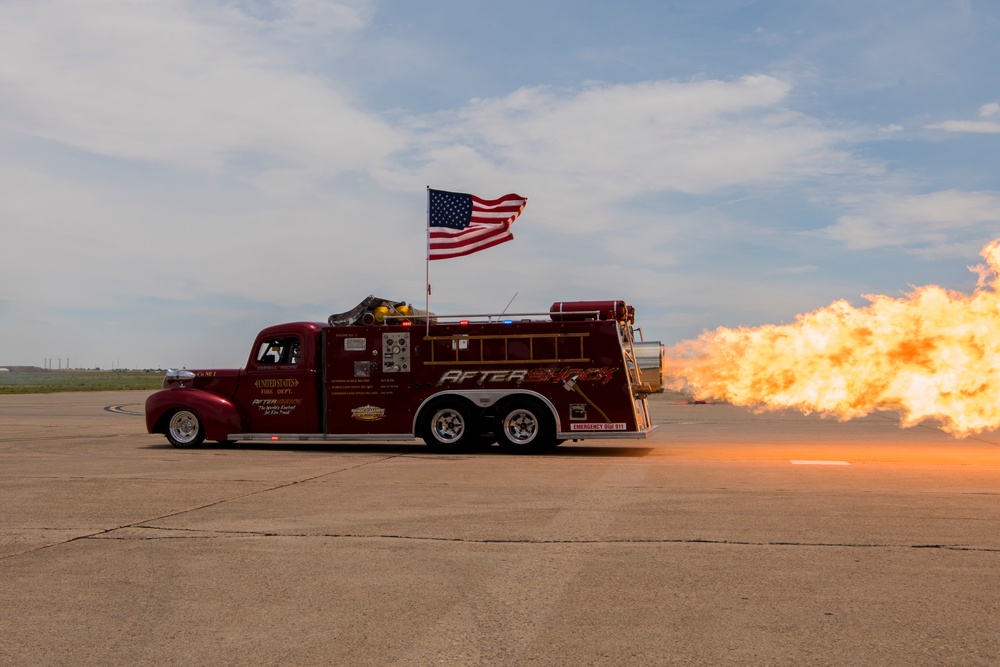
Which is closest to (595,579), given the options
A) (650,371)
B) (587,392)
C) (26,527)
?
(26,527)

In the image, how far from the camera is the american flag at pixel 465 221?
64.1 feet

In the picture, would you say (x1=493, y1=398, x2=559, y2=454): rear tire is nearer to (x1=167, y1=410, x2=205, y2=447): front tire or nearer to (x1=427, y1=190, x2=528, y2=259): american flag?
(x1=427, y1=190, x2=528, y2=259): american flag

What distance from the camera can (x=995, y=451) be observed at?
687 inches

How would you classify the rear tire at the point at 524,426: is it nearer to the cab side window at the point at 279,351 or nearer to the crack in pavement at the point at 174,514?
the crack in pavement at the point at 174,514

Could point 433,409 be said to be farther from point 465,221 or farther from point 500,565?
point 500,565

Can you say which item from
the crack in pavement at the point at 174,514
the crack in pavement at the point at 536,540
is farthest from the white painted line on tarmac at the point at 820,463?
the crack in pavement at the point at 174,514

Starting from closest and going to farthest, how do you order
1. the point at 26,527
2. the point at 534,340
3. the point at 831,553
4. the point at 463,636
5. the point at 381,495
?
the point at 463,636, the point at 831,553, the point at 26,527, the point at 381,495, the point at 534,340

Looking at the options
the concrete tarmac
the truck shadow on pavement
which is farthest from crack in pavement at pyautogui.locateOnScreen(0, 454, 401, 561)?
the truck shadow on pavement

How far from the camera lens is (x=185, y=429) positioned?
18469mm

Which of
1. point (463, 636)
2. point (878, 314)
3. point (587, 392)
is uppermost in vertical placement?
point (878, 314)

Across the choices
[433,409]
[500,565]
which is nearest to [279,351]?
[433,409]

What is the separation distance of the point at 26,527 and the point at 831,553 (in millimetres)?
7561

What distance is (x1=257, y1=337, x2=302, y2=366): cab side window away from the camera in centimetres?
1806

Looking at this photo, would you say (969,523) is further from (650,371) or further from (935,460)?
(650,371)
